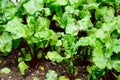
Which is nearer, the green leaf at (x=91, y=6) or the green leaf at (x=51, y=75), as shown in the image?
the green leaf at (x=51, y=75)

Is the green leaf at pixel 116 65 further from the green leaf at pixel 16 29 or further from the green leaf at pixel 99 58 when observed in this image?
the green leaf at pixel 16 29

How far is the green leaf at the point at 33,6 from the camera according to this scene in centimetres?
331

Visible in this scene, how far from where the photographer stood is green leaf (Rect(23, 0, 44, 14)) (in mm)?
3312

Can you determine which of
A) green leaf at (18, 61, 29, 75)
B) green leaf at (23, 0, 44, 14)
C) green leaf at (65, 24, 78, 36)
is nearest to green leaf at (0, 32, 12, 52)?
green leaf at (18, 61, 29, 75)

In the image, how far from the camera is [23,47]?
340 cm

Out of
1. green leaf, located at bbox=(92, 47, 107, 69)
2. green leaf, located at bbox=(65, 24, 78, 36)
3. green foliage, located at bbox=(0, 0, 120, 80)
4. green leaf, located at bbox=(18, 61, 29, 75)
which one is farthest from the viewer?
green leaf, located at bbox=(18, 61, 29, 75)

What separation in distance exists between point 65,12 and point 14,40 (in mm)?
598

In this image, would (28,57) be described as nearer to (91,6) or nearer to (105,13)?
(91,6)

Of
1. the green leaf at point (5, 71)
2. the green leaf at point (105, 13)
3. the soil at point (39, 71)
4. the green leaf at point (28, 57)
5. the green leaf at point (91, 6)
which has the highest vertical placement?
the green leaf at point (91, 6)

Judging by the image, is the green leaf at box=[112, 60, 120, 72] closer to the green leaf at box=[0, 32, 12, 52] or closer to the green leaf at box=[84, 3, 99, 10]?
the green leaf at box=[84, 3, 99, 10]

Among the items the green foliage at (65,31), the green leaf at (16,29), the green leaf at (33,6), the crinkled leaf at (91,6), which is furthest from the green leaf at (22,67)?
the crinkled leaf at (91,6)

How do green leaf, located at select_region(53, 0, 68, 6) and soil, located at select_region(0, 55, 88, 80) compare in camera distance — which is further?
green leaf, located at select_region(53, 0, 68, 6)

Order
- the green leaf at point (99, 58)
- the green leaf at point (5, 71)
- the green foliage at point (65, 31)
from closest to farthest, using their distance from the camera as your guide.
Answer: the green leaf at point (99, 58)
the green foliage at point (65, 31)
the green leaf at point (5, 71)

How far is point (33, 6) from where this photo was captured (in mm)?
3348
